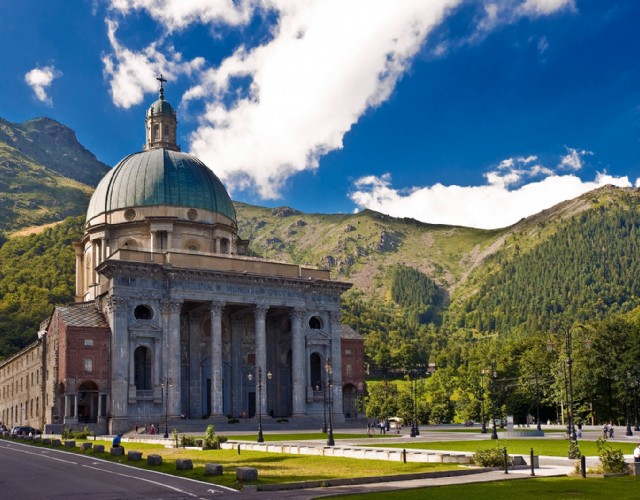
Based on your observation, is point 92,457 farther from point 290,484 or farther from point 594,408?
point 594,408

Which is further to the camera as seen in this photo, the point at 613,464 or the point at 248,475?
the point at 613,464

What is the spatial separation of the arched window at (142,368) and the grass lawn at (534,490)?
194 feet

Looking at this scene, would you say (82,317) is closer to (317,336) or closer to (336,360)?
(317,336)

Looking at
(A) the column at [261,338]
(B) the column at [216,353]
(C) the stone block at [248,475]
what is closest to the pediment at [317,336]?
(A) the column at [261,338]

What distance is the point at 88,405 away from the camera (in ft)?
274

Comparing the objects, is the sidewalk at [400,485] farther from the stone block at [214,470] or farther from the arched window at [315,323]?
the arched window at [315,323]

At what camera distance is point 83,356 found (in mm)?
79812

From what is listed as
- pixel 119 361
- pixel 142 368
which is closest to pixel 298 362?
pixel 142 368

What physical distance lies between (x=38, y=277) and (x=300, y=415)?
3680 inches

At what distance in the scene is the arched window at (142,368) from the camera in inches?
3349

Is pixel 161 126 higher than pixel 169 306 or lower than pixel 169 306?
higher

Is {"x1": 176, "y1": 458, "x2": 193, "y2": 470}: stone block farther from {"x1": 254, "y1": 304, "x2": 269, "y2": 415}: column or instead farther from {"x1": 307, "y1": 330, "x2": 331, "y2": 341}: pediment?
{"x1": 307, "y1": 330, "x2": 331, "y2": 341}: pediment

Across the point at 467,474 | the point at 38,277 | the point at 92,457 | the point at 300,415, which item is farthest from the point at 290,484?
the point at 38,277

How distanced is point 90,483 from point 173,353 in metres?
50.1
